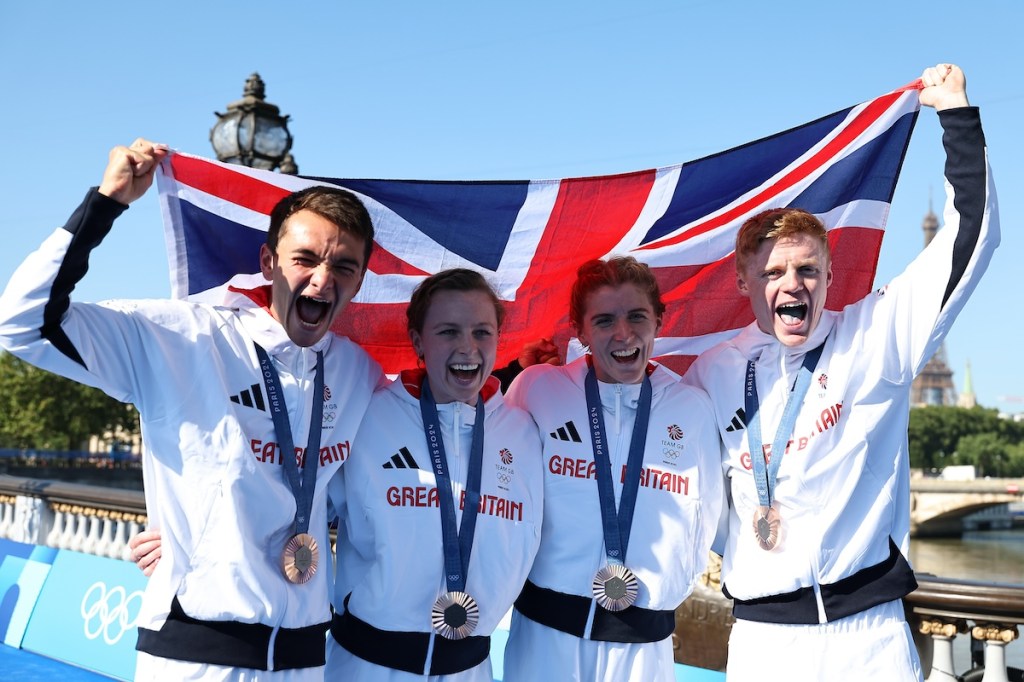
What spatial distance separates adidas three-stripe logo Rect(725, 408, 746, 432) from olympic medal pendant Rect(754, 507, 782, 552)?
0.35 meters

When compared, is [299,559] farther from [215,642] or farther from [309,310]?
[309,310]

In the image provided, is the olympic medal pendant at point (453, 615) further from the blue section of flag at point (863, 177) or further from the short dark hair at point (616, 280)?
the blue section of flag at point (863, 177)

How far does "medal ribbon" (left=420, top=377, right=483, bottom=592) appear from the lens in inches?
132

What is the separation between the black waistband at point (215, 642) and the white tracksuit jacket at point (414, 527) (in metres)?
0.37

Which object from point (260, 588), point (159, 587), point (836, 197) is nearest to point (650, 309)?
point (836, 197)

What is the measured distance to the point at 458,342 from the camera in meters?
3.57

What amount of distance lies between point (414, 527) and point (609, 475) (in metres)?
0.77

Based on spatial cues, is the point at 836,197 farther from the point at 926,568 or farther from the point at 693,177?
the point at 926,568

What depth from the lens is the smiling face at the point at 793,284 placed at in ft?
11.6

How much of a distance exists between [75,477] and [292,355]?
48.5 meters

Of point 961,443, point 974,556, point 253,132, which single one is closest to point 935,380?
point 961,443

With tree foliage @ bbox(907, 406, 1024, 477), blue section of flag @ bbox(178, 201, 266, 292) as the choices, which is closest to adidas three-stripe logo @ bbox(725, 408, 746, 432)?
blue section of flag @ bbox(178, 201, 266, 292)

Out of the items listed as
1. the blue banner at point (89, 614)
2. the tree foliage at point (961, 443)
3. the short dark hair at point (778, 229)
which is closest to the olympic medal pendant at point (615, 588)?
the short dark hair at point (778, 229)

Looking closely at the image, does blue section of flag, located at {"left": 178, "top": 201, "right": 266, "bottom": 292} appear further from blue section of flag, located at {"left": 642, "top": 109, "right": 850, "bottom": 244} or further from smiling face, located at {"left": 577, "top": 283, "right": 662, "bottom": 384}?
blue section of flag, located at {"left": 642, "top": 109, "right": 850, "bottom": 244}
